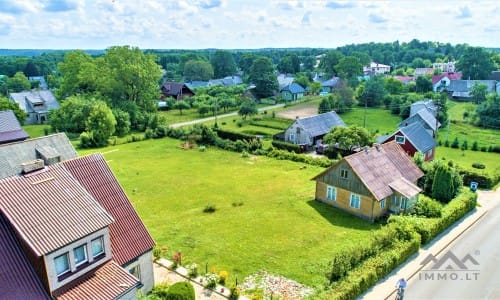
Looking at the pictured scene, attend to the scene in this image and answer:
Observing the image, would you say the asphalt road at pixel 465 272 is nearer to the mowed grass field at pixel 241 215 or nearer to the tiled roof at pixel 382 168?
the mowed grass field at pixel 241 215

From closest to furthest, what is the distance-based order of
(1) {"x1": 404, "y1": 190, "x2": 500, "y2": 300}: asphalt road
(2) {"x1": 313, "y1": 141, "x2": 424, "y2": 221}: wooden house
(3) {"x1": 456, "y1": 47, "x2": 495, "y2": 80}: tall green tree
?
(1) {"x1": 404, "y1": 190, "x2": 500, "y2": 300}: asphalt road, (2) {"x1": 313, "y1": 141, "x2": 424, "y2": 221}: wooden house, (3) {"x1": 456, "y1": 47, "x2": 495, "y2": 80}: tall green tree

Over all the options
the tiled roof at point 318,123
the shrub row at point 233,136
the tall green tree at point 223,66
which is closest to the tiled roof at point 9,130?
→ the shrub row at point 233,136

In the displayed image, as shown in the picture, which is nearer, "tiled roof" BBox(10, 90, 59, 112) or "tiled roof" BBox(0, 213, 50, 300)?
"tiled roof" BBox(0, 213, 50, 300)

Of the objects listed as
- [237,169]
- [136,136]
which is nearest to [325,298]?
[237,169]

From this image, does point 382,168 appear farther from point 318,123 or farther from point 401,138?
point 318,123

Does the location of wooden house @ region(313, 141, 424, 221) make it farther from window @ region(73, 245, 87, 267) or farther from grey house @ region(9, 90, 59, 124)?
grey house @ region(9, 90, 59, 124)

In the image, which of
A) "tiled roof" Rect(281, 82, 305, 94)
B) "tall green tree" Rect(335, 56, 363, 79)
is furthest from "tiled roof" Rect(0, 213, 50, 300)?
"tall green tree" Rect(335, 56, 363, 79)
